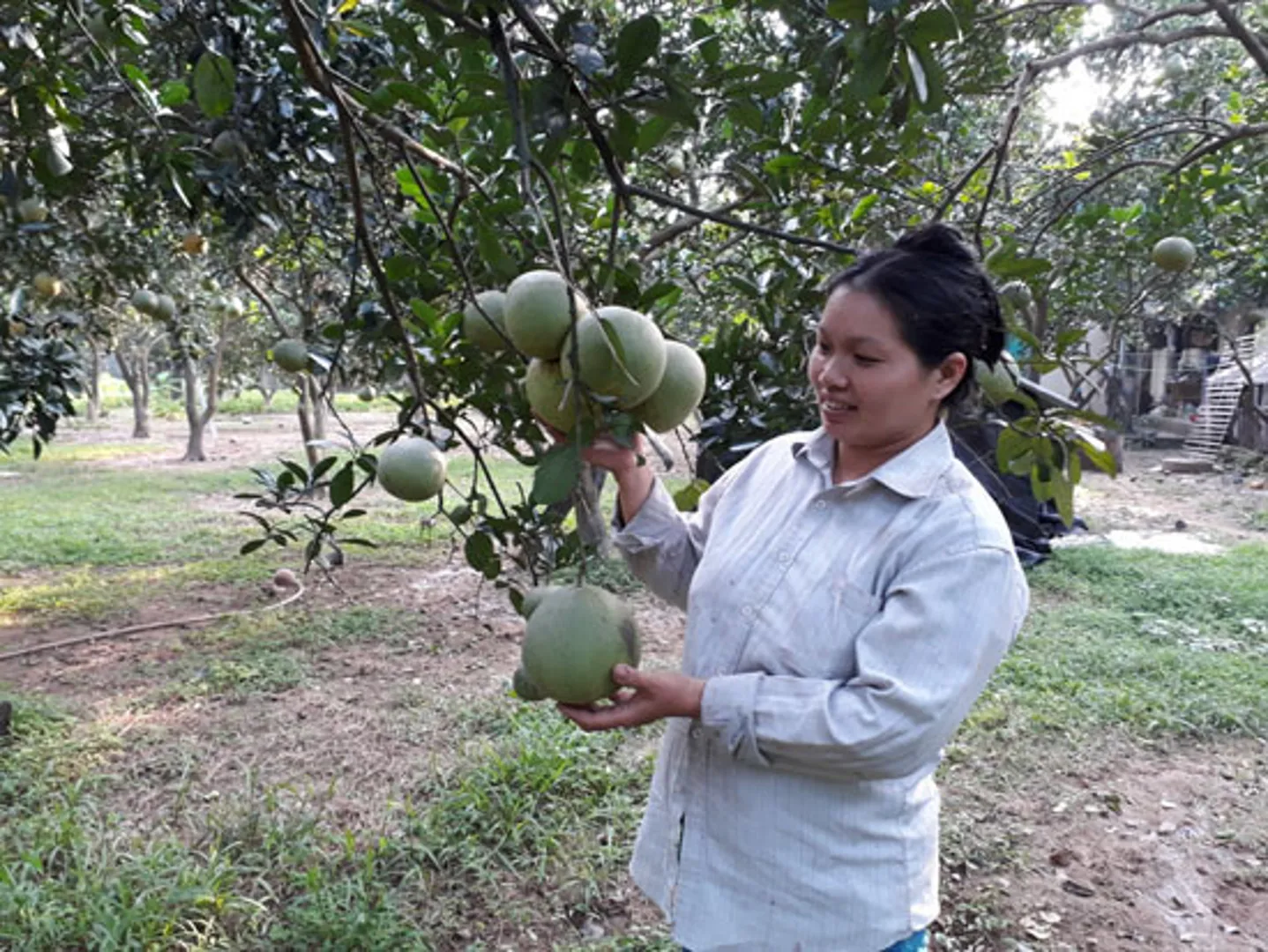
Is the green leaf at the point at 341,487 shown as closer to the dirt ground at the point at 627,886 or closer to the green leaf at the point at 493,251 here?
the green leaf at the point at 493,251

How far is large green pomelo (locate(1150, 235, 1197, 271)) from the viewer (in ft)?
11.0

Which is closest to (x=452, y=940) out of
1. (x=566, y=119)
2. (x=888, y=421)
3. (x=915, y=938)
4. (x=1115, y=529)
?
(x=915, y=938)

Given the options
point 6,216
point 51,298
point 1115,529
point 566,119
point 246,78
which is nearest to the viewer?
point 566,119

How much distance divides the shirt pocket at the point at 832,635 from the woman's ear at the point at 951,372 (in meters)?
0.28

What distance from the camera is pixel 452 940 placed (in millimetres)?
2363

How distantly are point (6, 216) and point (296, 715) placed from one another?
6.60 feet

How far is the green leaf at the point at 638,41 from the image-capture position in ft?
3.06

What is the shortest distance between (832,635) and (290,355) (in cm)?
188

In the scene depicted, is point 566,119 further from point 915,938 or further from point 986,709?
point 986,709

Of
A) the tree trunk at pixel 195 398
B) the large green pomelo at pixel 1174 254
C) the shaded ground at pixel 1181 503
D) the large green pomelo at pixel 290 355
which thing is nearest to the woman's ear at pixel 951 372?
the large green pomelo at pixel 290 355

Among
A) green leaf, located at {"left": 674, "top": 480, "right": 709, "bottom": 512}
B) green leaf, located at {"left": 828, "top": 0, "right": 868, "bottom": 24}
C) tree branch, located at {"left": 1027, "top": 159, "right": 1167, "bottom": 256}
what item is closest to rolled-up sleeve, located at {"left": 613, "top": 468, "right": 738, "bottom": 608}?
green leaf, located at {"left": 674, "top": 480, "right": 709, "bottom": 512}

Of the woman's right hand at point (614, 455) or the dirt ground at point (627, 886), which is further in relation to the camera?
the dirt ground at point (627, 886)

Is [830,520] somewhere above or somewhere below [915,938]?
above

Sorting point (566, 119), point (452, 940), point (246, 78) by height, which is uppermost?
point (246, 78)
